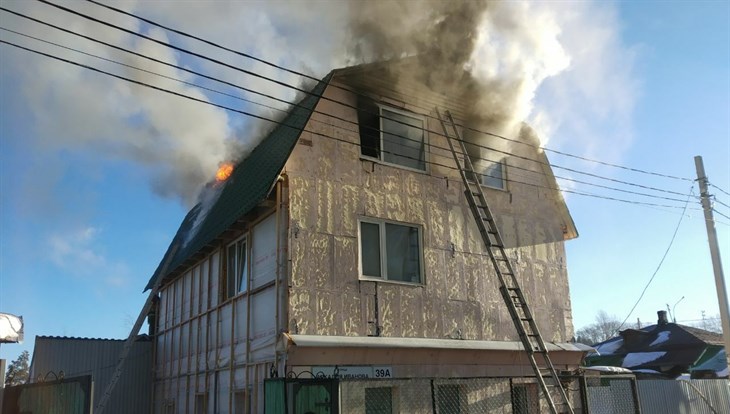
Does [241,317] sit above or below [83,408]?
above

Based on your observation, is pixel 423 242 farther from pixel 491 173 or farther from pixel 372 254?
pixel 491 173

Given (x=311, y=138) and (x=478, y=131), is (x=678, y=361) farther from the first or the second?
(x=311, y=138)

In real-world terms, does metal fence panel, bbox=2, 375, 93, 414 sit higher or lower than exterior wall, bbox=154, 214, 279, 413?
lower

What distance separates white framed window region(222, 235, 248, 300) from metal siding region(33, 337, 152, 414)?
22.8 feet

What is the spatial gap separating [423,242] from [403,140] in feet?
6.97

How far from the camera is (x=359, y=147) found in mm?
11352

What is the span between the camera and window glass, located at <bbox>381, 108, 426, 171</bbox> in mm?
11875

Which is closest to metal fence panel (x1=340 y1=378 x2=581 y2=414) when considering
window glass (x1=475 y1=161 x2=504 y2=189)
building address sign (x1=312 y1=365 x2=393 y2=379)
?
building address sign (x1=312 y1=365 x2=393 y2=379)

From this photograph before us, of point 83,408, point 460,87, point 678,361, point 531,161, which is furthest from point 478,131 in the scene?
point 678,361

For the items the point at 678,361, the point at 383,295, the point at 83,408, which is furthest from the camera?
the point at 678,361

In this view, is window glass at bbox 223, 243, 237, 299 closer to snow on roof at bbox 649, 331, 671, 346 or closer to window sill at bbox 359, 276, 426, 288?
window sill at bbox 359, 276, 426, 288

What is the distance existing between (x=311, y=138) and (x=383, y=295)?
306 cm

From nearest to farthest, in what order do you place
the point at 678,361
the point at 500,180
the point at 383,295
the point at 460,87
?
1. the point at 383,295
2. the point at 460,87
3. the point at 500,180
4. the point at 678,361

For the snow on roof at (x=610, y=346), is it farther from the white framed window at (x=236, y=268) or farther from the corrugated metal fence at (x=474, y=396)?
the white framed window at (x=236, y=268)
